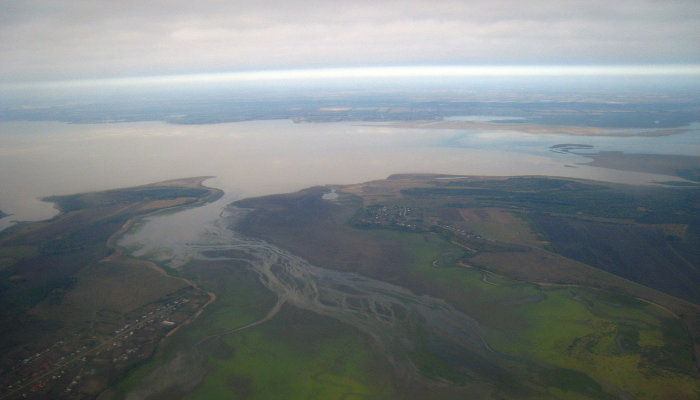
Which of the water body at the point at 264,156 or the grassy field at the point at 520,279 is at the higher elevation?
the water body at the point at 264,156

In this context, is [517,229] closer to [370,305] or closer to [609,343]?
[609,343]

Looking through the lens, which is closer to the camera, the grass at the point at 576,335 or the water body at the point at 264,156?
the grass at the point at 576,335

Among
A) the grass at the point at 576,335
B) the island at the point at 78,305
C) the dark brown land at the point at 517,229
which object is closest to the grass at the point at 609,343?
the grass at the point at 576,335

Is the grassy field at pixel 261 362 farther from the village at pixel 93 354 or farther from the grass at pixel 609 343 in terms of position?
the grass at pixel 609 343

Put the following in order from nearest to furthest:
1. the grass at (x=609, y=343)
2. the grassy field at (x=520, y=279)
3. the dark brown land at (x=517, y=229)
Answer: the grass at (x=609, y=343) → the grassy field at (x=520, y=279) → the dark brown land at (x=517, y=229)

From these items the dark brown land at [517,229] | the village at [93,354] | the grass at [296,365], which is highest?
the dark brown land at [517,229]

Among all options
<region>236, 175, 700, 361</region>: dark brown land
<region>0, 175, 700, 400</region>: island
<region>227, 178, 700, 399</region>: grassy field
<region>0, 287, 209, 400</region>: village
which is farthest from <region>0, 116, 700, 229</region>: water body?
<region>0, 287, 209, 400</region>: village

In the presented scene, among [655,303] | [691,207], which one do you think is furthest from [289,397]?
[691,207]

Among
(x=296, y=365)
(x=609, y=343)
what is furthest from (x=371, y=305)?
(x=609, y=343)

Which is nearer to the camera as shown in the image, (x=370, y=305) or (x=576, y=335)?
(x=576, y=335)
